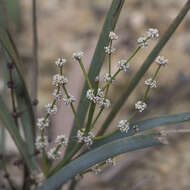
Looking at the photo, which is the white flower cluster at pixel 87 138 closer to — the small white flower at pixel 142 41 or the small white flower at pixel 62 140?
the small white flower at pixel 62 140

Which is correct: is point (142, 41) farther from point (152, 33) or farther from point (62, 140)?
point (62, 140)

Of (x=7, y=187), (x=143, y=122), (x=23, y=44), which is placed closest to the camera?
(x=143, y=122)

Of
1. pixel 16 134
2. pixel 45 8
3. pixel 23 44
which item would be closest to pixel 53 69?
pixel 23 44

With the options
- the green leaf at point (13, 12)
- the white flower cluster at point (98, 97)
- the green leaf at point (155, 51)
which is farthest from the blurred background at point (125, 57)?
the white flower cluster at point (98, 97)

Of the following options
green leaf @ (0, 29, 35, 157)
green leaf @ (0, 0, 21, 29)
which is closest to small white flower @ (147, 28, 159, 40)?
green leaf @ (0, 29, 35, 157)

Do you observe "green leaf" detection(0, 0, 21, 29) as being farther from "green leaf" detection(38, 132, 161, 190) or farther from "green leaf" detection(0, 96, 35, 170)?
"green leaf" detection(38, 132, 161, 190)

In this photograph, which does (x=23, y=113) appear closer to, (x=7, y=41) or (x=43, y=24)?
(x=7, y=41)
